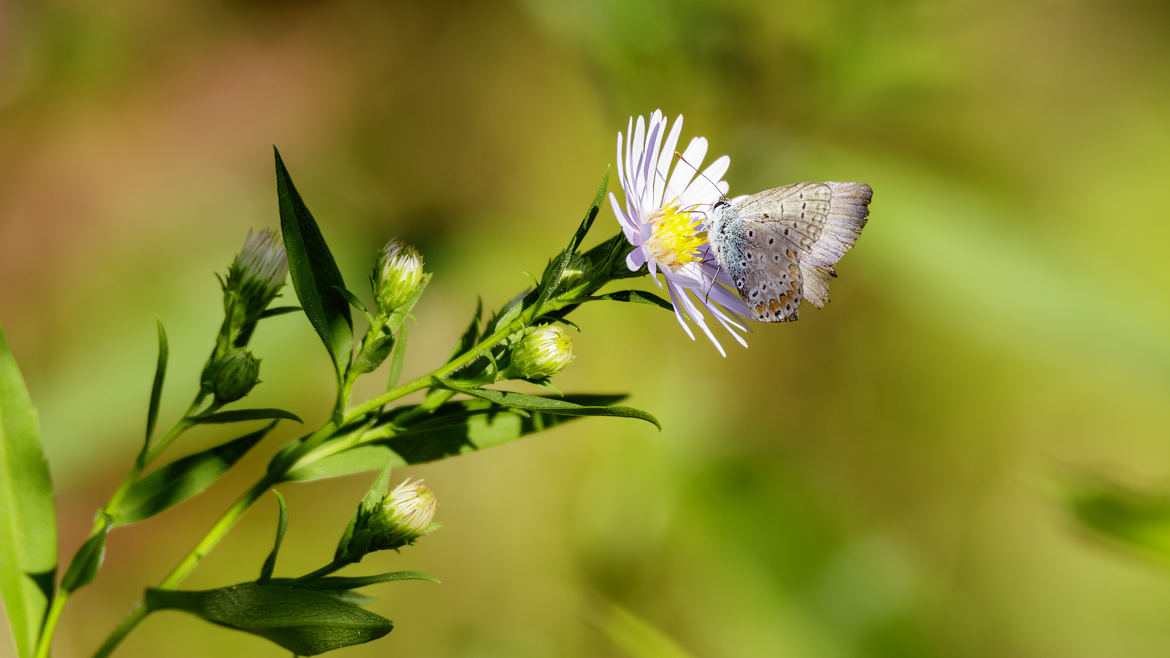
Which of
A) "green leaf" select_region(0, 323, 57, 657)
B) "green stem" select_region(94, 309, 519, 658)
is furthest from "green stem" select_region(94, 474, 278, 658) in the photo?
"green leaf" select_region(0, 323, 57, 657)

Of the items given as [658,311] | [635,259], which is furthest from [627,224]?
[658,311]

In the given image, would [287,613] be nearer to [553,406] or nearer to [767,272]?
[553,406]

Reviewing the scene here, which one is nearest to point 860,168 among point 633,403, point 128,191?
point 633,403

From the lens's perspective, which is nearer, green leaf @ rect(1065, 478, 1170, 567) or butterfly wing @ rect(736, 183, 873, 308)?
green leaf @ rect(1065, 478, 1170, 567)

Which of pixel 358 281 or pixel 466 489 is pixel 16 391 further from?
pixel 466 489

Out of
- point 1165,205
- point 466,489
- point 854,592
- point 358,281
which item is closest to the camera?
point 854,592

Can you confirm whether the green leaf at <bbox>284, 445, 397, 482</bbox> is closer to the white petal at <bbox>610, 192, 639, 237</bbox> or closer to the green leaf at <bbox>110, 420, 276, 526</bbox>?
the green leaf at <bbox>110, 420, 276, 526</bbox>

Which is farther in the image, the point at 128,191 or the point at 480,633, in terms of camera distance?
the point at 128,191
